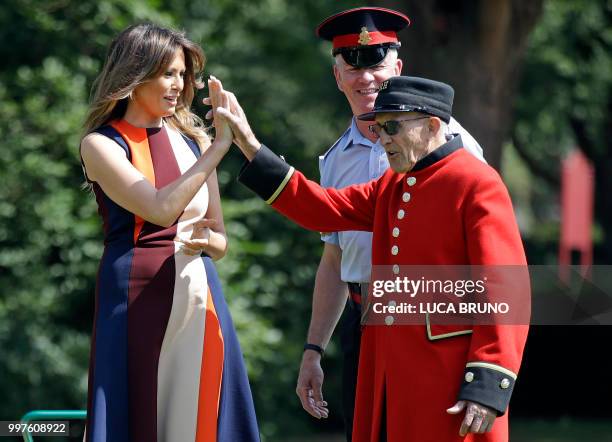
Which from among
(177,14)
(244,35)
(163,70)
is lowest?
(163,70)

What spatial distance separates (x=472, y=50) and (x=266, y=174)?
201 inches

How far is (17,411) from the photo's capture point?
29.9 ft

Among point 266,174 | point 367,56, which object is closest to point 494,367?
point 266,174

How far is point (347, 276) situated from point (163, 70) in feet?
3.37

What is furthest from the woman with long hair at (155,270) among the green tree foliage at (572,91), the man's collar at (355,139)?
the green tree foliage at (572,91)

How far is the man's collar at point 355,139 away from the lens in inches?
167

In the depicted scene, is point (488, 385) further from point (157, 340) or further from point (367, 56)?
point (367, 56)

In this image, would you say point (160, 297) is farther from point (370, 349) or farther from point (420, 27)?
point (420, 27)

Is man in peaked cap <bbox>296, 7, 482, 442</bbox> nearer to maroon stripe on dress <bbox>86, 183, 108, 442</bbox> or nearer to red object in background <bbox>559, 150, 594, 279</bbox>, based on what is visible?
maroon stripe on dress <bbox>86, 183, 108, 442</bbox>

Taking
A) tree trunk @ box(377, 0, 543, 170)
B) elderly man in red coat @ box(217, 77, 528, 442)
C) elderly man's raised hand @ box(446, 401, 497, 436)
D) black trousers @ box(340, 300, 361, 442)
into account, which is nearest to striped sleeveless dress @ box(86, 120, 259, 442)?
elderly man in red coat @ box(217, 77, 528, 442)

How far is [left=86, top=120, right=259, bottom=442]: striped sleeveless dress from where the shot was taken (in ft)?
11.9

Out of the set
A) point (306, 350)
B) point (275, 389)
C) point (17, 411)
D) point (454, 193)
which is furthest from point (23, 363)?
point (454, 193)

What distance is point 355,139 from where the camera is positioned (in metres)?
4.28

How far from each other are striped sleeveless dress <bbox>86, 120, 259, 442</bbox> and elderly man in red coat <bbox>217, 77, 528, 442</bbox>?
0.35 m
